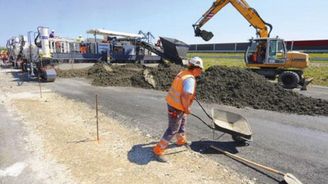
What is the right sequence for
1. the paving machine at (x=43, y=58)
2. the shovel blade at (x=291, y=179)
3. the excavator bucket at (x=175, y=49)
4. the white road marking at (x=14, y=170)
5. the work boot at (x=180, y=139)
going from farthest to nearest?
the excavator bucket at (x=175, y=49)
the paving machine at (x=43, y=58)
the work boot at (x=180, y=139)
the white road marking at (x=14, y=170)
the shovel blade at (x=291, y=179)

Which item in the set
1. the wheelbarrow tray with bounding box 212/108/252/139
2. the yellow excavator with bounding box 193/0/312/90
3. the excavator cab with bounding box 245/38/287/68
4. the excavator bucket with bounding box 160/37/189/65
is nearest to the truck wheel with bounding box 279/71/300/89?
the yellow excavator with bounding box 193/0/312/90

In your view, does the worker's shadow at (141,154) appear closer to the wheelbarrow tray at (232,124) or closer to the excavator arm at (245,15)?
the wheelbarrow tray at (232,124)

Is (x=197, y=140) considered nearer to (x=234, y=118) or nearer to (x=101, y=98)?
(x=234, y=118)

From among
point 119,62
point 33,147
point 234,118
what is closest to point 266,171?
Answer: point 234,118

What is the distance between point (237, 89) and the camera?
36.3 ft

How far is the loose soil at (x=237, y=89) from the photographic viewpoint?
9.66 meters

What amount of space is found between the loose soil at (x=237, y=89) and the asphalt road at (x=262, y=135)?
23.8 inches

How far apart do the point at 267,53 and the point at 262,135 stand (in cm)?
A: 940

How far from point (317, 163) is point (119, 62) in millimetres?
18562

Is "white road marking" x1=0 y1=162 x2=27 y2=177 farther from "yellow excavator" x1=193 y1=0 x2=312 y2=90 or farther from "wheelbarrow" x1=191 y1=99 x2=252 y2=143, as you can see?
"yellow excavator" x1=193 y1=0 x2=312 y2=90

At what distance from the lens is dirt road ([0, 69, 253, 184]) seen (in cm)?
451

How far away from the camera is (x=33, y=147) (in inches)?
227

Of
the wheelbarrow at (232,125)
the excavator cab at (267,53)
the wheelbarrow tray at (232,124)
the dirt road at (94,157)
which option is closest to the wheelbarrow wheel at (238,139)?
the wheelbarrow at (232,125)

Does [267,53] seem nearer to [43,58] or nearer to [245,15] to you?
[245,15]
